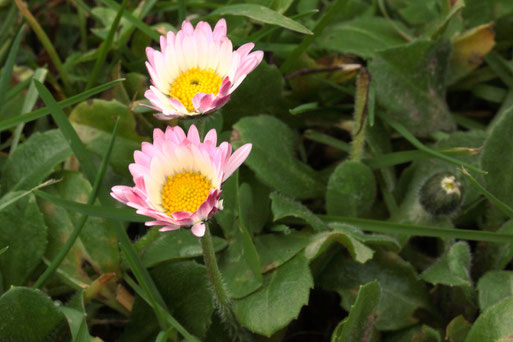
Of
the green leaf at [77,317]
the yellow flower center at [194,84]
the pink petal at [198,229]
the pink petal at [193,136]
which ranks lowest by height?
the green leaf at [77,317]

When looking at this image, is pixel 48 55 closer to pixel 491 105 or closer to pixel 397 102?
pixel 397 102

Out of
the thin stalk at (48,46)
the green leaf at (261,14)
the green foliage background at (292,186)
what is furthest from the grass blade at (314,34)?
the thin stalk at (48,46)

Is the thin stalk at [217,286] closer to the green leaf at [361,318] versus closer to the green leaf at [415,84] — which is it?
the green leaf at [361,318]

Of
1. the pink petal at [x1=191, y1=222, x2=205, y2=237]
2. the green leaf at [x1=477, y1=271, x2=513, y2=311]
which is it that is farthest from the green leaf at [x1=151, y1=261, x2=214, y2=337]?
the green leaf at [x1=477, y1=271, x2=513, y2=311]

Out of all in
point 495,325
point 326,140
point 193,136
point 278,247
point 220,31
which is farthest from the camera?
point 326,140

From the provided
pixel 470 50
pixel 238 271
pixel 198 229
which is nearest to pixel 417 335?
pixel 238 271

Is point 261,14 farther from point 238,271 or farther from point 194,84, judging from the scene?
point 238,271
